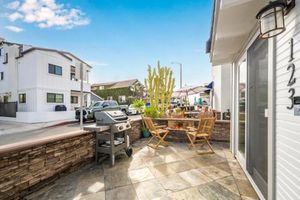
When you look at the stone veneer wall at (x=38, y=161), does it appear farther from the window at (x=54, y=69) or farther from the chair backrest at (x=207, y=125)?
the window at (x=54, y=69)

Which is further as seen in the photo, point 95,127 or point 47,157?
point 95,127

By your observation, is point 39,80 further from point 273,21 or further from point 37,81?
point 273,21

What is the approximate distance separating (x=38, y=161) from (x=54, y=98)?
14.4 metres

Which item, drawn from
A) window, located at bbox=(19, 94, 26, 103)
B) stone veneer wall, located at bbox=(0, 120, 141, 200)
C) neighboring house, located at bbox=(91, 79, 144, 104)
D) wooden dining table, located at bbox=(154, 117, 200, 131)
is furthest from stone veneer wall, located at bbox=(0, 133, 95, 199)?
neighboring house, located at bbox=(91, 79, 144, 104)

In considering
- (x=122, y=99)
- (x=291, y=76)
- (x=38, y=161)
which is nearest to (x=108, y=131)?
(x=38, y=161)

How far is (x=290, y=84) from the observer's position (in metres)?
1.75

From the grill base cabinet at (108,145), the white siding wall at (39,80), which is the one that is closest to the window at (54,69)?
the white siding wall at (39,80)

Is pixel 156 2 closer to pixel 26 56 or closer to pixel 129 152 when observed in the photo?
pixel 129 152

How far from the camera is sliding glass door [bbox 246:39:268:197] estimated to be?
266 cm

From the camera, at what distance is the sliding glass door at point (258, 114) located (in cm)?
266

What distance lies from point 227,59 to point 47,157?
4833 millimetres

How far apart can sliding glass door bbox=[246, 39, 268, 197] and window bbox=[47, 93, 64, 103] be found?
15793 mm

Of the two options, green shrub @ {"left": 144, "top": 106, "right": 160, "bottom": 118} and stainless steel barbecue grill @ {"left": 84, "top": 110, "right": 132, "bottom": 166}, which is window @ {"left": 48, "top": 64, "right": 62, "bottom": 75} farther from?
stainless steel barbecue grill @ {"left": 84, "top": 110, "right": 132, "bottom": 166}

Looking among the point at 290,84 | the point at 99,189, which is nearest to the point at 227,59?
the point at 290,84
